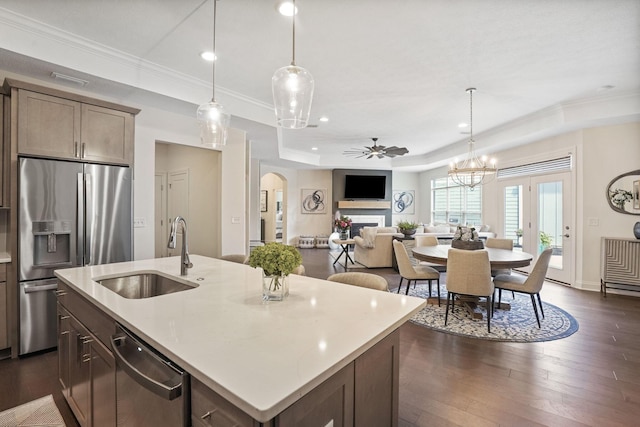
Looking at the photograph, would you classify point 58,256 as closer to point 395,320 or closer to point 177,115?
point 177,115

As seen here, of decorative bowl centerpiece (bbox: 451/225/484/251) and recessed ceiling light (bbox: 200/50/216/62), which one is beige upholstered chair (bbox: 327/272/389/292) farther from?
recessed ceiling light (bbox: 200/50/216/62)

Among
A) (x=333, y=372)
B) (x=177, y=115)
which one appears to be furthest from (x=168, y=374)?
(x=177, y=115)

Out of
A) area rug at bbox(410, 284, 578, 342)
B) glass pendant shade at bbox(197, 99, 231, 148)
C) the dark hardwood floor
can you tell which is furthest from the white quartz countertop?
area rug at bbox(410, 284, 578, 342)

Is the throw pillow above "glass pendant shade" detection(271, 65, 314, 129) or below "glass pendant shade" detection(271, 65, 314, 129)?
below

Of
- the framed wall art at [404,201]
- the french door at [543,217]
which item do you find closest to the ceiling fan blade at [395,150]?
the french door at [543,217]

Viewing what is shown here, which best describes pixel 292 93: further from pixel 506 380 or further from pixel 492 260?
pixel 492 260

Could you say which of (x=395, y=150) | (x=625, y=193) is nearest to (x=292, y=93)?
(x=395, y=150)

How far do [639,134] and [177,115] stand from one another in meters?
6.81

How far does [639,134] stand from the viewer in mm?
4641

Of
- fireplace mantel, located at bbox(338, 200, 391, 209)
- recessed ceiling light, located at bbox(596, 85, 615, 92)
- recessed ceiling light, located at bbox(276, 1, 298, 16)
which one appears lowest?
fireplace mantel, located at bbox(338, 200, 391, 209)

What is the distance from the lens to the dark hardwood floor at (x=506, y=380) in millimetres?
1990

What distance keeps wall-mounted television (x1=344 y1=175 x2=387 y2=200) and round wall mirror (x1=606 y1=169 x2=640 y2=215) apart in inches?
245

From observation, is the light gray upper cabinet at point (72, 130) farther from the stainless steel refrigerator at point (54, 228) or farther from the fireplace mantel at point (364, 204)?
the fireplace mantel at point (364, 204)

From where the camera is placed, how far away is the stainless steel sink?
209 cm
